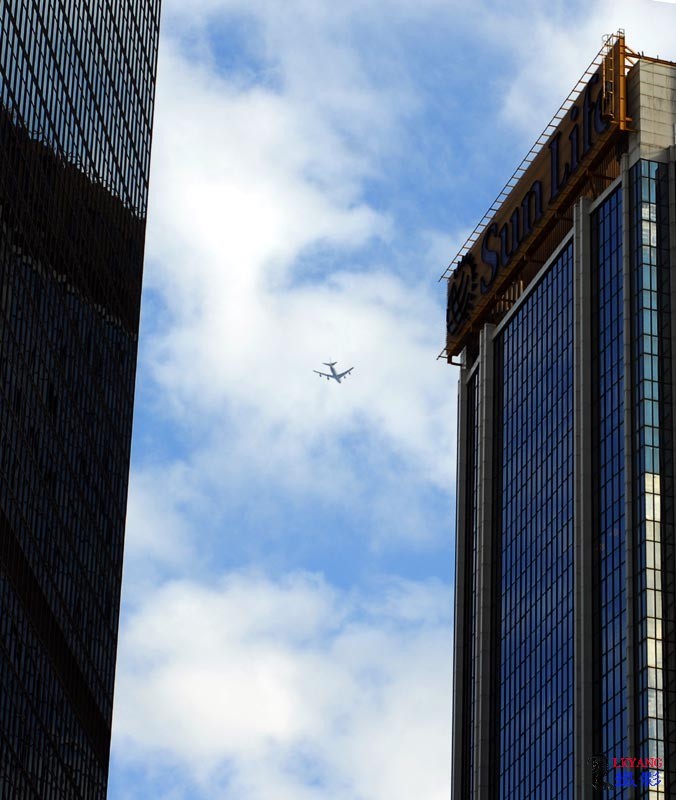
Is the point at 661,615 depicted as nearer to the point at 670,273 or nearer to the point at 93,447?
the point at 670,273

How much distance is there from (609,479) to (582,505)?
4338 mm

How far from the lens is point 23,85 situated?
5965 inches

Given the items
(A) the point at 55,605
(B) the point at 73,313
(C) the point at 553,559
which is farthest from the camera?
(C) the point at 553,559

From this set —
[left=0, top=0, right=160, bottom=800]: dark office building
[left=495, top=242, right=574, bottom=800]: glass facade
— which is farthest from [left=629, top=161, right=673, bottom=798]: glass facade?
[left=0, top=0, right=160, bottom=800]: dark office building

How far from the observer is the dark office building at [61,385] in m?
147

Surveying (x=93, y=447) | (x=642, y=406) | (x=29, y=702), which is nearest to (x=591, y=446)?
(x=642, y=406)

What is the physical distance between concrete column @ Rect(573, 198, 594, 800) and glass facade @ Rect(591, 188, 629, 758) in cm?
61

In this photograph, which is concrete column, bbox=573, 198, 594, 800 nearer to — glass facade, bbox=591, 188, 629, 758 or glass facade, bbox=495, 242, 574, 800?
glass facade, bbox=591, 188, 629, 758

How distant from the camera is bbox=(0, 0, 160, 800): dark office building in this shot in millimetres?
147250

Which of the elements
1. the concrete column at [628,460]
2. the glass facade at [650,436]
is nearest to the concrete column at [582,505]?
the concrete column at [628,460]

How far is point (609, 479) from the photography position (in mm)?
178500

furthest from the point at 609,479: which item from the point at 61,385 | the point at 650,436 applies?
the point at 61,385

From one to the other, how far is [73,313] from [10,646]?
39135mm

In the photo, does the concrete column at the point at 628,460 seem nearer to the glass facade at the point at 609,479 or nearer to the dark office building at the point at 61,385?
the glass facade at the point at 609,479
